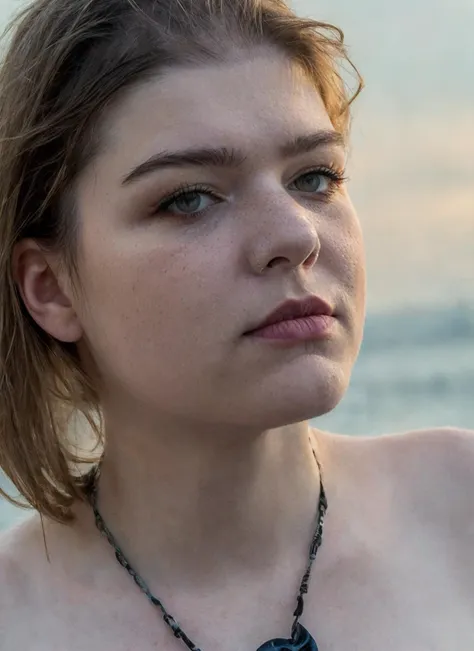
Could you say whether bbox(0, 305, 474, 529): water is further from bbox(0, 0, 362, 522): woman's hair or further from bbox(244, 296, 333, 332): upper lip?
bbox(244, 296, 333, 332): upper lip

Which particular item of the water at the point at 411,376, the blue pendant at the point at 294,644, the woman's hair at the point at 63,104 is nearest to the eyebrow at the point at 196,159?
the woman's hair at the point at 63,104

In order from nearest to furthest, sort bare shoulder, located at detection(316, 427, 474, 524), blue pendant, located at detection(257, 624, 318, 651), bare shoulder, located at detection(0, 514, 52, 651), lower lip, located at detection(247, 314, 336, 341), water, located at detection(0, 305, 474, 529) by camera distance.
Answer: lower lip, located at detection(247, 314, 336, 341), blue pendant, located at detection(257, 624, 318, 651), bare shoulder, located at detection(0, 514, 52, 651), bare shoulder, located at detection(316, 427, 474, 524), water, located at detection(0, 305, 474, 529)

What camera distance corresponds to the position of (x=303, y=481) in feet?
4.93

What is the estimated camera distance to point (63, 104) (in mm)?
1337

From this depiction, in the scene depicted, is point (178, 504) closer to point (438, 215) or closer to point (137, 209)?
point (137, 209)

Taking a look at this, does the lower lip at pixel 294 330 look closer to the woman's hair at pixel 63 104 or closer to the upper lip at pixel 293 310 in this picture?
the upper lip at pixel 293 310

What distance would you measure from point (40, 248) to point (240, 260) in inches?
16.2

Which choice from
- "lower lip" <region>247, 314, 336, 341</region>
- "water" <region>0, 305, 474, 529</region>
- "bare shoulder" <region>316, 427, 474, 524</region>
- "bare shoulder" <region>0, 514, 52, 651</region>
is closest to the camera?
"lower lip" <region>247, 314, 336, 341</region>

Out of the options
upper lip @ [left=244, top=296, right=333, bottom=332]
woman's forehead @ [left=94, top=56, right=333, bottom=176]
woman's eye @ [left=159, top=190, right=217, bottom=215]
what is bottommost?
upper lip @ [left=244, top=296, right=333, bottom=332]

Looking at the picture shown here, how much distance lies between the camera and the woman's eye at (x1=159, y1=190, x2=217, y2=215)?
1251mm

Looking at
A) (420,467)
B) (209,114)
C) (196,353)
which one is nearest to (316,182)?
(209,114)

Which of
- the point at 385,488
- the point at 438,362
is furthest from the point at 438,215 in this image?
the point at 385,488

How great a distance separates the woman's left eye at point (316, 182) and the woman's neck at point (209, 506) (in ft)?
1.32

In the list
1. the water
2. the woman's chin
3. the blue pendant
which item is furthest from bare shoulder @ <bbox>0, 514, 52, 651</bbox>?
the water
